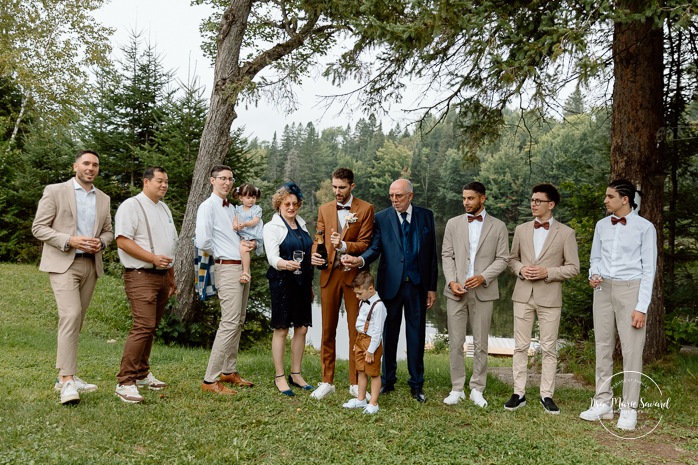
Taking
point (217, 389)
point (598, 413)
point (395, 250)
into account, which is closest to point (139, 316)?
point (217, 389)

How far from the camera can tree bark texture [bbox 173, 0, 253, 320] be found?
30.8 feet

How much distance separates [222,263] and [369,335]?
1611mm

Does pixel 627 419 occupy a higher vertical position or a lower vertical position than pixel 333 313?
lower

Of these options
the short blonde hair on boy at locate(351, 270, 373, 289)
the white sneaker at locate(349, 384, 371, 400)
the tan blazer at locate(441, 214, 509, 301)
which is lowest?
the white sneaker at locate(349, 384, 371, 400)

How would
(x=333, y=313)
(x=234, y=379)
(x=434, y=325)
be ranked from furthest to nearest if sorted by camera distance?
(x=434, y=325) < (x=234, y=379) < (x=333, y=313)

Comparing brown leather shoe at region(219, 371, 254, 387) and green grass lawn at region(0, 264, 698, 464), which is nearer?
green grass lawn at region(0, 264, 698, 464)

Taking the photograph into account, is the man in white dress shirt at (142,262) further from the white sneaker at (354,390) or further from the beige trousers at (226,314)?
the white sneaker at (354,390)

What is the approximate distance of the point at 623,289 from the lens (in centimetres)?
498

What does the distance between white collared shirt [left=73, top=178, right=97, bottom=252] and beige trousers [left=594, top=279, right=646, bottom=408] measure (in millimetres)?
→ 4710

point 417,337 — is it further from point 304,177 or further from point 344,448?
point 304,177

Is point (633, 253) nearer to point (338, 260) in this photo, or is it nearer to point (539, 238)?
point (539, 238)

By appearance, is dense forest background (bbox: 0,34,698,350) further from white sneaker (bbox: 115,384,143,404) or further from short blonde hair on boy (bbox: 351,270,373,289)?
white sneaker (bbox: 115,384,143,404)

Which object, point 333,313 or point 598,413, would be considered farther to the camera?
point 333,313

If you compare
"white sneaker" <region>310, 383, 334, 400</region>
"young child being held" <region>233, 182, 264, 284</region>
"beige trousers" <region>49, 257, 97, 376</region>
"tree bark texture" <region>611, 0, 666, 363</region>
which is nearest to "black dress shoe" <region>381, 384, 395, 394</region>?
"white sneaker" <region>310, 383, 334, 400</region>
